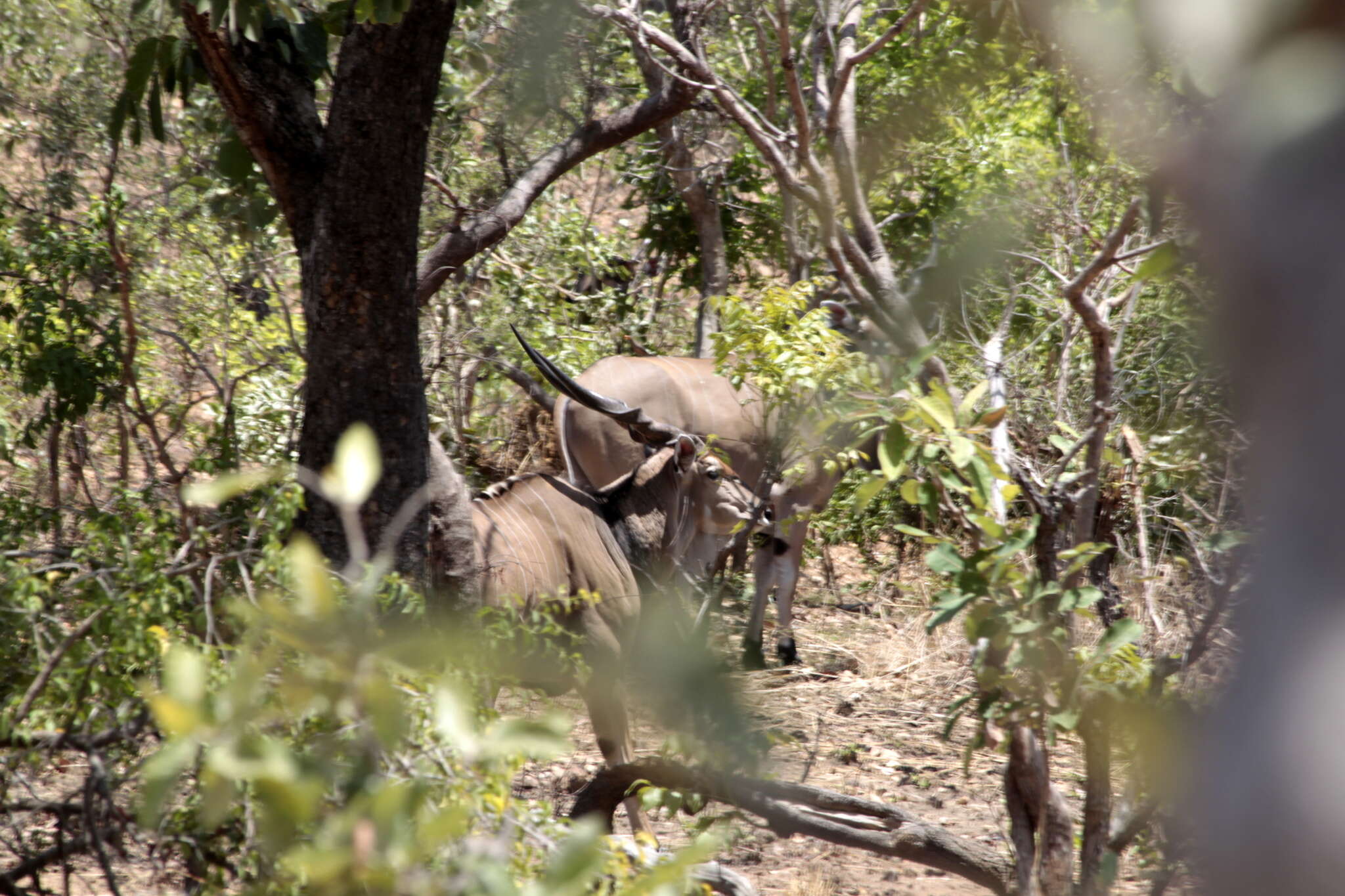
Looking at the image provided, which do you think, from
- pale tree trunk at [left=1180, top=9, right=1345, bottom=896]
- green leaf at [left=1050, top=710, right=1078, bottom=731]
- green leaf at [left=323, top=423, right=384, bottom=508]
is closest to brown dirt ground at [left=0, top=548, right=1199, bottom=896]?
green leaf at [left=1050, top=710, right=1078, bottom=731]

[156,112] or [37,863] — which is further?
[156,112]

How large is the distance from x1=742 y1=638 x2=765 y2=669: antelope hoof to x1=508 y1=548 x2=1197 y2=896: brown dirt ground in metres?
0.06

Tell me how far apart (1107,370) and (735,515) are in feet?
8.20

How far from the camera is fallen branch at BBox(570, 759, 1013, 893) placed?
9.96 feet

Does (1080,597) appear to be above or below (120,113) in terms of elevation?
below

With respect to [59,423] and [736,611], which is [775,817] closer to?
[59,423]

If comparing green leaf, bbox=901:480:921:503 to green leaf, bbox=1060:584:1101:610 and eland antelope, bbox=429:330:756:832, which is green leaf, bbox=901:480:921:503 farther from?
eland antelope, bbox=429:330:756:832

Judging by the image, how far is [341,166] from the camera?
121 inches

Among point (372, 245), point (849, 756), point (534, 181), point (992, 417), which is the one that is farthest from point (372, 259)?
point (849, 756)

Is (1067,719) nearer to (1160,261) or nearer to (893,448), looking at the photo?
(893,448)

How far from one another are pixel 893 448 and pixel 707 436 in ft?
11.5

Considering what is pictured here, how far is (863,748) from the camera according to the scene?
17.8 ft

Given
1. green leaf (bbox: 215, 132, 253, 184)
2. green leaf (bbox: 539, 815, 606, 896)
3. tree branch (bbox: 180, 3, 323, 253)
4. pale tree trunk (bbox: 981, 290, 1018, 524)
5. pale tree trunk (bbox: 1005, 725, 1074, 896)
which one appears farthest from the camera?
green leaf (bbox: 215, 132, 253, 184)

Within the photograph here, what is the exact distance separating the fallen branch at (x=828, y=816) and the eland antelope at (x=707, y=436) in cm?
245
